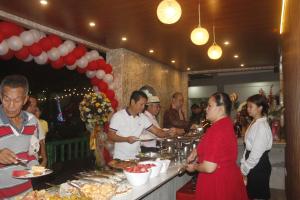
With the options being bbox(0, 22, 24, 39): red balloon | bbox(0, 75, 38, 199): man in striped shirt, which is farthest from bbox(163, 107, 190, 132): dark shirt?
bbox(0, 75, 38, 199): man in striped shirt

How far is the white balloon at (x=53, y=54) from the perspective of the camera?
Answer: 17.2ft

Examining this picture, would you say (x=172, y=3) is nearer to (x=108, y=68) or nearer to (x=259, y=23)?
(x=259, y=23)

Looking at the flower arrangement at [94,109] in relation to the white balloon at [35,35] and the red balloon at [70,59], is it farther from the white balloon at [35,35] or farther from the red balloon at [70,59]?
the white balloon at [35,35]

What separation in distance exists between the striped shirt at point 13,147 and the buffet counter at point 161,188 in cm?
71

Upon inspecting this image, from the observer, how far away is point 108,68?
22.6 feet

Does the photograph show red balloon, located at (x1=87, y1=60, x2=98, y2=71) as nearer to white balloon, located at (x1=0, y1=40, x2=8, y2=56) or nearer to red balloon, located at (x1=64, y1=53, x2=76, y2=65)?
red balloon, located at (x1=64, y1=53, x2=76, y2=65)

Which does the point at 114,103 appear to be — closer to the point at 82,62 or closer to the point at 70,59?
the point at 82,62

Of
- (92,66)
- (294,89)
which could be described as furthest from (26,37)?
(294,89)

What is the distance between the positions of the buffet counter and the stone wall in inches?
162

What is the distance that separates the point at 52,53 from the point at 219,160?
13.0ft

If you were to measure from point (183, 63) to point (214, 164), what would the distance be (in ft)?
26.3

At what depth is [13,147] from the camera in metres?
2.03

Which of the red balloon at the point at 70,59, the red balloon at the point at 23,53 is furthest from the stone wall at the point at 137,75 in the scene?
the red balloon at the point at 23,53

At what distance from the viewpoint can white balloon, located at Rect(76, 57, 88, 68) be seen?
5.98m
